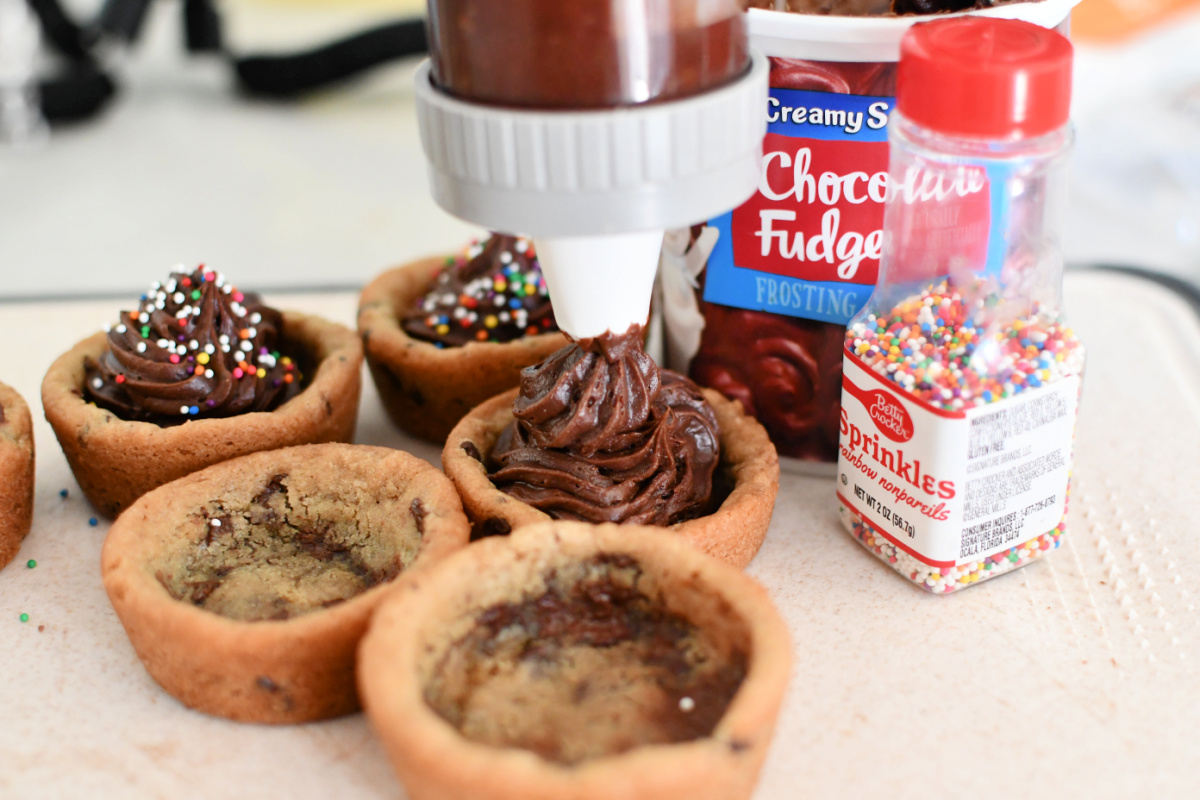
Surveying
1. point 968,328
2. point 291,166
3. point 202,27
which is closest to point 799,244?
point 968,328

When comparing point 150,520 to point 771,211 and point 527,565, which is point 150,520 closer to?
point 527,565

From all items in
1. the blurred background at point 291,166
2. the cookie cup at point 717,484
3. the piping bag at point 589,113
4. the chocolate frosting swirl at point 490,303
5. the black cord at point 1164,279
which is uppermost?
the piping bag at point 589,113

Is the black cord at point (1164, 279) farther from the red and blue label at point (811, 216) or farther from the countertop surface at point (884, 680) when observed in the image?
the red and blue label at point (811, 216)

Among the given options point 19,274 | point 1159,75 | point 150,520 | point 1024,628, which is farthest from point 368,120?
point 1024,628

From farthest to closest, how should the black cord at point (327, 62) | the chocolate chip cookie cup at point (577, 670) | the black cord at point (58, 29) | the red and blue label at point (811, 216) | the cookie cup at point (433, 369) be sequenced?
the black cord at point (58, 29), the black cord at point (327, 62), the cookie cup at point (433, 369), the red and blue label at point (811, 216), the chocolate chip cookie cup at point (577, 670)

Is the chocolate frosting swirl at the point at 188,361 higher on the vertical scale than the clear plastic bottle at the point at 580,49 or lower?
lower

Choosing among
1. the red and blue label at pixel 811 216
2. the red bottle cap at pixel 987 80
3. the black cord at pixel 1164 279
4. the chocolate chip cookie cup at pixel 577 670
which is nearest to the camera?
the chocolate chip cookie cup at pixel 577 670

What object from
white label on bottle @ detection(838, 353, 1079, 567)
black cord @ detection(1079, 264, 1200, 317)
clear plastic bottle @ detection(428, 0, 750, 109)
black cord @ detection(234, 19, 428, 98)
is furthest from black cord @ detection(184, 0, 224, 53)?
white label on bottle @ detection(838, 353, 1079, 567)

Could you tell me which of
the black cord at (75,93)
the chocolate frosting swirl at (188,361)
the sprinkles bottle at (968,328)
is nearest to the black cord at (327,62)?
the black cord at (75,93)
